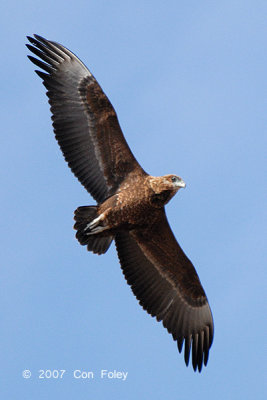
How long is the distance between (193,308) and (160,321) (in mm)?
591

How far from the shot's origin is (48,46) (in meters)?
12.8

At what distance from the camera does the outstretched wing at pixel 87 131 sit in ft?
40.8

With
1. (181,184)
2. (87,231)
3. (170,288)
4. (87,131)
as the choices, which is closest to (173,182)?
(181,184)

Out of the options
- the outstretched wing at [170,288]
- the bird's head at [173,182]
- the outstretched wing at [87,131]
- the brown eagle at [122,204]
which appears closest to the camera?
the bird's head at [173,182]

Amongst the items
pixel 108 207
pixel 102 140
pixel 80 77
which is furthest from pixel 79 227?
pixel 80 77

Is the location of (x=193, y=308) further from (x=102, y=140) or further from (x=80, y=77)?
(x=80, y=77)

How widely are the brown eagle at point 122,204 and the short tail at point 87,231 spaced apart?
0.6 inches

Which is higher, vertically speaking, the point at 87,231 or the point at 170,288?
the point at 87,231

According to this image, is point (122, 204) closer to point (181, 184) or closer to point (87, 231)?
point (87, 231)

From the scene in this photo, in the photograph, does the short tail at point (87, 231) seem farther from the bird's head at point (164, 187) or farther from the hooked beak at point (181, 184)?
the hooked beak at point (181, 184)

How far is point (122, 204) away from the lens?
477 inches

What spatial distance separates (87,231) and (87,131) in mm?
1604

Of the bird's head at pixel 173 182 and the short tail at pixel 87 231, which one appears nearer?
the bird's head at pixel 173 182

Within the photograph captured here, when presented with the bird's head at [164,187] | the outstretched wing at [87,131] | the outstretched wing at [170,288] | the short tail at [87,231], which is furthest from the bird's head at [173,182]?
the outstretched wing at [170,288]
